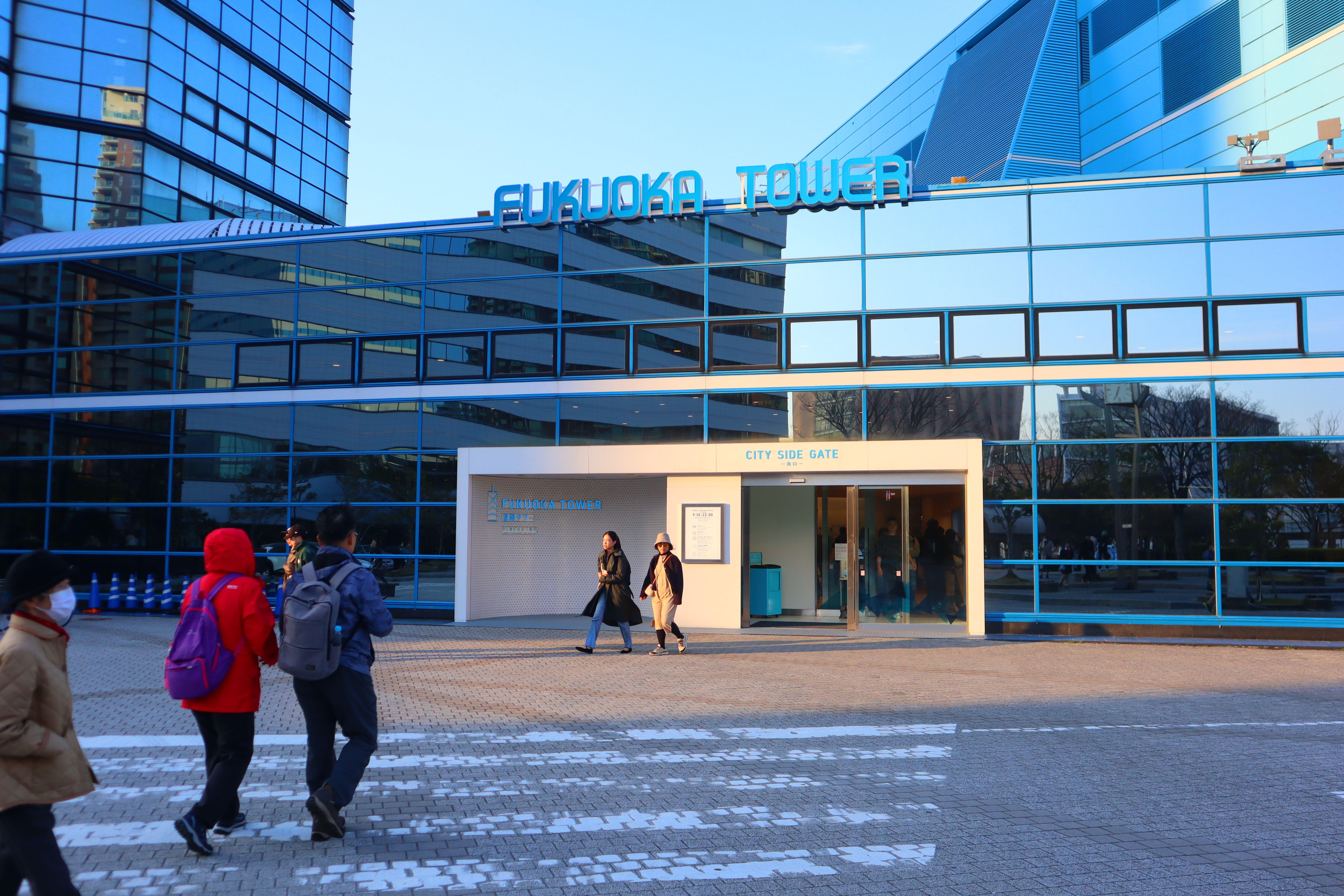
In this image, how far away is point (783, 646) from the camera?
14.6 m

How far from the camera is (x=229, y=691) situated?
16.7 ft

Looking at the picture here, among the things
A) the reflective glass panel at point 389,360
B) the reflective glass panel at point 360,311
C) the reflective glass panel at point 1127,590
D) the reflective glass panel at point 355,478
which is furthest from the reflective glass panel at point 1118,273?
the reflective glass panel at point 355,478

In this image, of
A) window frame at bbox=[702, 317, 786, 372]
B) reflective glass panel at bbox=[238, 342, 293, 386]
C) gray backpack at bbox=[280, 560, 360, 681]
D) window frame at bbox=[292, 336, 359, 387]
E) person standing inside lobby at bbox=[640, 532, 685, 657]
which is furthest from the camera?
reflective glass panel at bbox=[238, 342, 293, 386]

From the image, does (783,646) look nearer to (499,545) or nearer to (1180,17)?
(499,545)

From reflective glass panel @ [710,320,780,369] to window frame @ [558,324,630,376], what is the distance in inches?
62.5

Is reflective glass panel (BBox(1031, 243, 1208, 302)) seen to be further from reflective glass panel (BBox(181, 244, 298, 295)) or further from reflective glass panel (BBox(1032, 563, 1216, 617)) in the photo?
reflective glass panel (BBox(181, 244, 298, 295))

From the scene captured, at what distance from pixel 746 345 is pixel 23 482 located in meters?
15.8

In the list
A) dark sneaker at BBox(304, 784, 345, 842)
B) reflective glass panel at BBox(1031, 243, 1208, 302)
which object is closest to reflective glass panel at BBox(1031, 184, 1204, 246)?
reflective glass panel at BBox(1031, 243, 1208, 302)

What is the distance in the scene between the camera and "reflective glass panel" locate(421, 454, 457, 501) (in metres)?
18.5

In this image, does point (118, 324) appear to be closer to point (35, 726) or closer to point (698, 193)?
point (698, 193)

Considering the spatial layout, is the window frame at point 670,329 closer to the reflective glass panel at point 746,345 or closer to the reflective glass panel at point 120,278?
the reflective glass panel at point 746,345

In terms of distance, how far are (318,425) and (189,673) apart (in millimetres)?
15094

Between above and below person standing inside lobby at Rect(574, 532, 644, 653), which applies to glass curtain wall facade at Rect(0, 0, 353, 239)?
above

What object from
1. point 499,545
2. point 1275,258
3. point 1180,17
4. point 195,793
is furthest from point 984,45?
point 195,793
